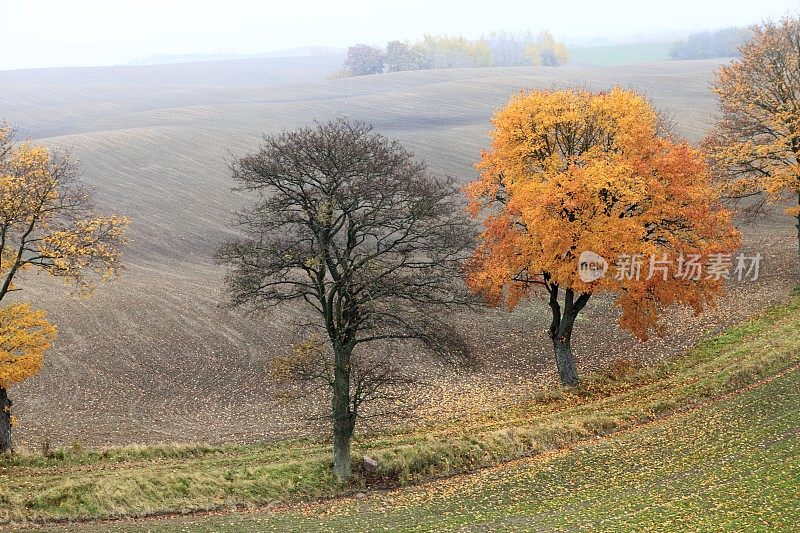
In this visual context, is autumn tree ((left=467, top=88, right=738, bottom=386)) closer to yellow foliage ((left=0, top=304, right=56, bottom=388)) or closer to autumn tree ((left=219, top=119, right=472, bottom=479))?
autumn tree ((left=219, top=119, right=472, bottom=479))

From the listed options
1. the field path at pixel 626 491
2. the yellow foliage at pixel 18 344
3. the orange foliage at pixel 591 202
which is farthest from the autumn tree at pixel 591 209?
the yellow foliage at pixel 18 344

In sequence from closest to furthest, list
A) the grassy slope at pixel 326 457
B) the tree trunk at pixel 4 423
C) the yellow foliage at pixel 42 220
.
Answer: the grassy slope at pixel 326 457, the yellow foliage at pixel 42 220, the tree trunk at pixel 4 423

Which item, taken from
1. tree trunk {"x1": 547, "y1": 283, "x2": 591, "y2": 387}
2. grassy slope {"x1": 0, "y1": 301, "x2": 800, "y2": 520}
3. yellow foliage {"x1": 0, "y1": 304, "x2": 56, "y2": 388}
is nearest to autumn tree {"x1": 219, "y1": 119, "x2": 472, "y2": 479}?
grassy slope {"x1": 0, "y1": 301, "x2": 800, "y2": 520}

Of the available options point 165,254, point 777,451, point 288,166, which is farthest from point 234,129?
point 777,451

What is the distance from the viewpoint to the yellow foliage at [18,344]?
29078 mm

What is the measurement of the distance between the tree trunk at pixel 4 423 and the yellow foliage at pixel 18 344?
123cm

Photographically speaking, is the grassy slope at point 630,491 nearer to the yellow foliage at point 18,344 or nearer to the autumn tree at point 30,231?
the yellow foliage at point 18,344

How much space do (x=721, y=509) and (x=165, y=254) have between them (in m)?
53.3

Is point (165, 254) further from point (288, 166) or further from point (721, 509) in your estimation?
point (721, 509)

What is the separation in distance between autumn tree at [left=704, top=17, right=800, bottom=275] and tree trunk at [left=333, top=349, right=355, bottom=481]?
31253mm

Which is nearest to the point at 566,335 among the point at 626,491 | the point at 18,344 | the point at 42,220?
the point at 626,491

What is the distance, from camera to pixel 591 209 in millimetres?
32156

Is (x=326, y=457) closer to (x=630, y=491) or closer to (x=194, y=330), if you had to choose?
(x=630, y=491)

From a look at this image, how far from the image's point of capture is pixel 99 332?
45.0m
